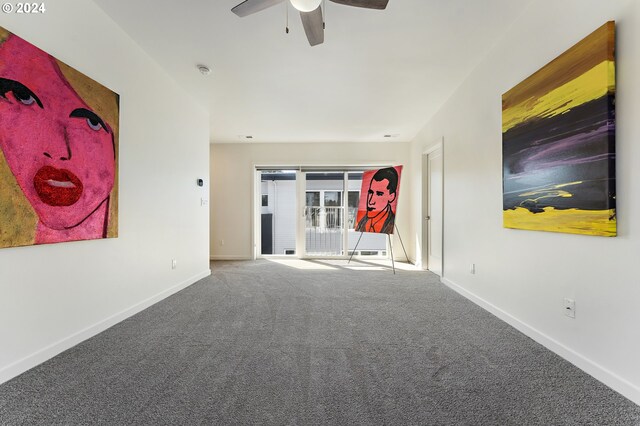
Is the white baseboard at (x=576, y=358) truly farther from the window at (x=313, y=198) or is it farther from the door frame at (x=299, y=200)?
the window at (x=313, y=198)

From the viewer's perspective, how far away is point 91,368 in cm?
167

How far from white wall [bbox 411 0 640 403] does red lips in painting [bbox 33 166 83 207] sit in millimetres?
3350

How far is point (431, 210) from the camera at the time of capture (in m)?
4.77

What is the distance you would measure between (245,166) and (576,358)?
5627 millimetres

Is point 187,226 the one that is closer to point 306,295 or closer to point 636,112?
point 306,295

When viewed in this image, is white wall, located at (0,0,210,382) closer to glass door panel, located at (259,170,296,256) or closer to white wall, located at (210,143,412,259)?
white wall, located at (210,143,412,259)

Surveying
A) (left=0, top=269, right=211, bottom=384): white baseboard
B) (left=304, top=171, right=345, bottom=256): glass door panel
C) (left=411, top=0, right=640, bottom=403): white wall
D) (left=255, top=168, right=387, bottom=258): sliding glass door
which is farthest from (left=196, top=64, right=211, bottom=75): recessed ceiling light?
(left=304, top=171, right=345, bottom=256): glass door panel

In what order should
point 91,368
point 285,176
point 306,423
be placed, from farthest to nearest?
point 285,176, point 91,368, point 306,423

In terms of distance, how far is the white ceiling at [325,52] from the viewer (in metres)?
2.13

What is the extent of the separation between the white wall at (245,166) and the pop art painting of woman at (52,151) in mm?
3530

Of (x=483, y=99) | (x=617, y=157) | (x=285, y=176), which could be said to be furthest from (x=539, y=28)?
(x=285, y=176)

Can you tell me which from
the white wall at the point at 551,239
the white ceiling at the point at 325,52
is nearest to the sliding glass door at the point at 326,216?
the white ceiling at the point at 325,52

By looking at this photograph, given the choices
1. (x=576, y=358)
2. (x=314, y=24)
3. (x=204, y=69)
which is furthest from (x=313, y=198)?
(x=576, y=358)

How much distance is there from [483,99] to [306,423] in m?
3.12
